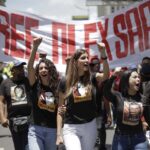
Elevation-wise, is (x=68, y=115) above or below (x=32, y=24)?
below

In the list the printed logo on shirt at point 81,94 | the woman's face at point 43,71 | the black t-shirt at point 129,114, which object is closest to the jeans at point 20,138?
the woman's face at point 43,71

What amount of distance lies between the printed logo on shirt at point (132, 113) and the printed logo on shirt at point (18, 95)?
1614 millimetres

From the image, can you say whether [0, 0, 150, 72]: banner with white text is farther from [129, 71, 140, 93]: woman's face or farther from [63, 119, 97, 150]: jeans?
[63, 119, 97, 150]: jeans

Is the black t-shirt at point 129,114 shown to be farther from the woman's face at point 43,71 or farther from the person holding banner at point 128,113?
the woman's face at point 43,71

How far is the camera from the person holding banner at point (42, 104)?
19.1 ft

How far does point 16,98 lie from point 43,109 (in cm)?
104

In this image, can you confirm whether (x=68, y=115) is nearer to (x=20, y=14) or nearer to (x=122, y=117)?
(x=122, y=117)

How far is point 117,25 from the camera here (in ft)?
28.5

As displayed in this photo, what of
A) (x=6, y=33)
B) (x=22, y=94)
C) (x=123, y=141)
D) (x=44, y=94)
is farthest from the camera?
(x=6, y=33)

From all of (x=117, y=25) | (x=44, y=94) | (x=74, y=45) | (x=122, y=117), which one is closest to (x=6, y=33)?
(x=74, y=45)

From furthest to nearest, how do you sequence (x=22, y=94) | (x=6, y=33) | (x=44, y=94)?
(x=6, y=33) → (x=22, y=94) → (x=44, y=94)

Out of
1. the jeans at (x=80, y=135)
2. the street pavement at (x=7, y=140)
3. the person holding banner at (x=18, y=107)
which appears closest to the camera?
the jeans at (x=80, y=135)

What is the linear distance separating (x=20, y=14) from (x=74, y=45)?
2.95ft

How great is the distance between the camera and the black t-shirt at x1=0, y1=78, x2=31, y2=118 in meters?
6.79
